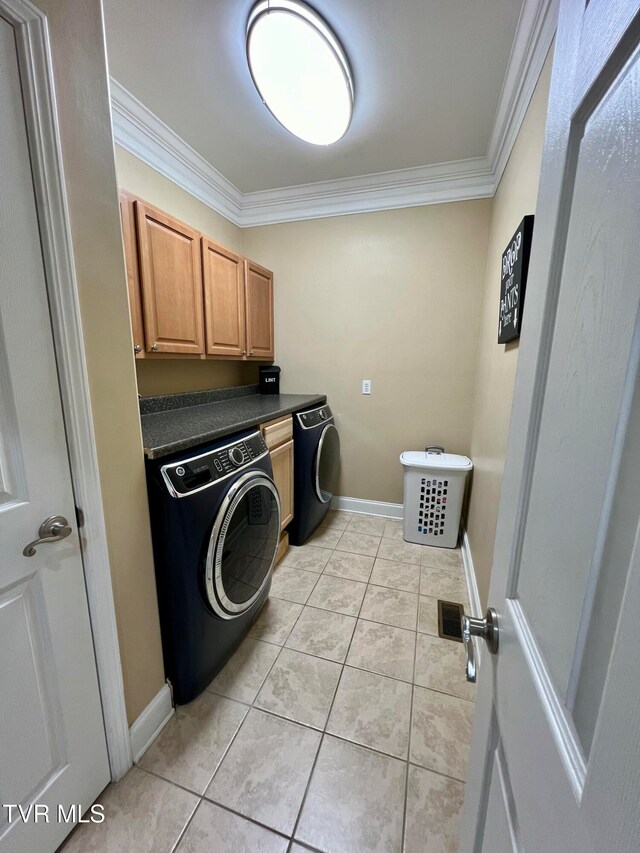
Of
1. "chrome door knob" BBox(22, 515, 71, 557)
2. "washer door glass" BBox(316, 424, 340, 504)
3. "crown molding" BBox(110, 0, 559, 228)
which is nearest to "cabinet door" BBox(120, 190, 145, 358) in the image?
"crown molding" BBox(110, 0, 559, 228)

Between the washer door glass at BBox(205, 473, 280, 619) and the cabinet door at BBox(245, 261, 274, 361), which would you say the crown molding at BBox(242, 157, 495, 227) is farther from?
the washer door glass at BBox(205, 473, 280, 619)

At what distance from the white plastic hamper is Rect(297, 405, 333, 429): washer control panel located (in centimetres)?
67

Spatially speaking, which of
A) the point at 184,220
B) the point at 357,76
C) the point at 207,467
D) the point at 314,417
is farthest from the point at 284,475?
the point at 357,76

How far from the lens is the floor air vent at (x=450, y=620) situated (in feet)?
5.40

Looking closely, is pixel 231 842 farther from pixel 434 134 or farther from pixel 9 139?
pixel 434 134

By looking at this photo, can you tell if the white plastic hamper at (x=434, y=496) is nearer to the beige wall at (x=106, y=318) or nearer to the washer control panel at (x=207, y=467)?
the washer control panel at (x=207, y=467)

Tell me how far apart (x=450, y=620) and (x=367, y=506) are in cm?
125

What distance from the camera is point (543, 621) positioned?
419 mm

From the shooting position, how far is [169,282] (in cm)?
177

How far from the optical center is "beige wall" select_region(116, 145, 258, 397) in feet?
6.15

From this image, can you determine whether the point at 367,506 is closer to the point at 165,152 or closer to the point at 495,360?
the point at 495,360

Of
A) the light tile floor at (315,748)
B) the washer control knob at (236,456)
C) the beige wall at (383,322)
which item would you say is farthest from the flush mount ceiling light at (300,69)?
the light tile floor at (315,748)

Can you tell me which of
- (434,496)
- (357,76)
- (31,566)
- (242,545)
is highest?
(357,76)

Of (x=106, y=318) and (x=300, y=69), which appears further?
(x=300, y=69)
